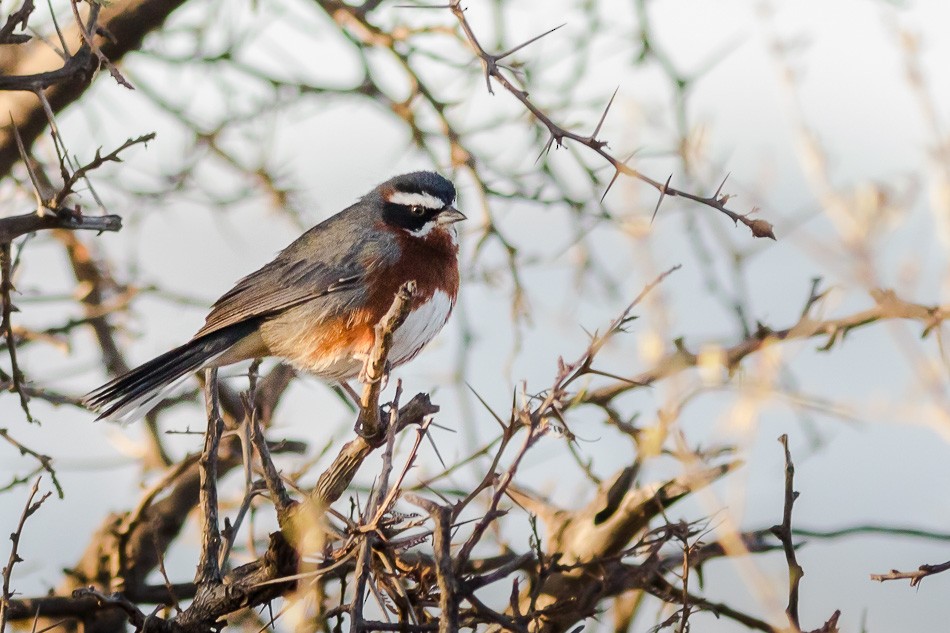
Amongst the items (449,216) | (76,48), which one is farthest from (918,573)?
(76,48)

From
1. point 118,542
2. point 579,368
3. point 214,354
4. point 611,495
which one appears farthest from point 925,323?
point 118,542

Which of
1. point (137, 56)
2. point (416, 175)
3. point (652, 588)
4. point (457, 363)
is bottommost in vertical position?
point (652, 588)

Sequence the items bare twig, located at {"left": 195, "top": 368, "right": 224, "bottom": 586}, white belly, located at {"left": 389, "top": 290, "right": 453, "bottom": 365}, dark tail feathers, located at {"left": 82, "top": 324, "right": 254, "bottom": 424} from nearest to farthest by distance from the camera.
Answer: bare twig, located at {"left": 195, "top": 368, "right": 224, "bottom": 586} < dark tail feathers, located at {"left": 82, "top": 324, "right": 254, "bottom": 424} < white belly, located at {"left": 389, "top": 290, "right": 453, "bottom": 365}

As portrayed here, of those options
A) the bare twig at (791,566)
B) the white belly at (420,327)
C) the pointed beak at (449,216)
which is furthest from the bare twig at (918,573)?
the pointed beak at (449,216)

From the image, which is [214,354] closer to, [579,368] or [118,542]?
[118,542]

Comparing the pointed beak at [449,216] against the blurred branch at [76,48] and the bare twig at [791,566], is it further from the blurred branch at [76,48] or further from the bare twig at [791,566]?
the bare twig at [791,566]

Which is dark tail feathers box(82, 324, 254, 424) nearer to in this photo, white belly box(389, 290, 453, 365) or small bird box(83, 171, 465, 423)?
small bird box(83, 171, 465, 423)

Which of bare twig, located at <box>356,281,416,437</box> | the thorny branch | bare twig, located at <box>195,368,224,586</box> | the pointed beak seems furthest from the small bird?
the thorny branch

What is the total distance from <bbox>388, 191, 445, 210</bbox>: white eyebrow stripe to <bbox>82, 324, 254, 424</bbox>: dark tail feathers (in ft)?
4.06

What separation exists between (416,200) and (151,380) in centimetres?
175

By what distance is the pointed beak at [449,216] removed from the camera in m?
6.15

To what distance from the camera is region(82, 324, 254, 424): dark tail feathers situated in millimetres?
5621

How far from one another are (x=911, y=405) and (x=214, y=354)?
356cm

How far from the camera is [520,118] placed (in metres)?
6.23
